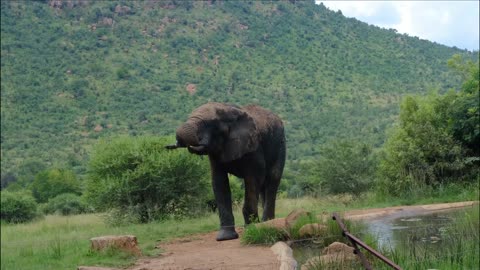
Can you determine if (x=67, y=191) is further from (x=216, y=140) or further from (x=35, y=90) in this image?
(x=216, y=140)

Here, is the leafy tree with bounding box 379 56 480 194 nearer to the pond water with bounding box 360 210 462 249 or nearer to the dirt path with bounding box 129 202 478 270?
the pond water with bounding box 360 210 462 249

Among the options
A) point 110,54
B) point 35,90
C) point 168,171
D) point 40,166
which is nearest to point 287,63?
point 110,54

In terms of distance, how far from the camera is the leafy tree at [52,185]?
1401 inches

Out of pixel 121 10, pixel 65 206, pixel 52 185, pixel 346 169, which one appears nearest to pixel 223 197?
pixel 346 169

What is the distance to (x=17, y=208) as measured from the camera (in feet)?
80.2

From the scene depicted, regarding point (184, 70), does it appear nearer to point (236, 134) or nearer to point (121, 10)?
point (121, 10)

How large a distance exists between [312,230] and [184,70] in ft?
182

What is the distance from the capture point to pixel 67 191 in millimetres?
36469

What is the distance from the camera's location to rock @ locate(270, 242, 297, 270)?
7.44m

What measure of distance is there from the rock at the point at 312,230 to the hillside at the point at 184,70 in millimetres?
35754

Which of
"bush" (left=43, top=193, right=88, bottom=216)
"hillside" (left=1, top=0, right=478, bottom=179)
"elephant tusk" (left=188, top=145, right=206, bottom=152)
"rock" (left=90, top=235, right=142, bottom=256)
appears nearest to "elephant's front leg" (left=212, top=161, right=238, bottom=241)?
"elephant tusk" (left=188, top=145, right=206, bottom=152)

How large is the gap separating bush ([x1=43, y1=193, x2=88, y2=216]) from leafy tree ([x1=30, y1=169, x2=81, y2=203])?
13.8 feet

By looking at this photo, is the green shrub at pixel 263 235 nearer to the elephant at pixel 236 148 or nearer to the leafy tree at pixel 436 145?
the elephant at pixel 236 148

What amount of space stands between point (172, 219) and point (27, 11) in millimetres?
61676
